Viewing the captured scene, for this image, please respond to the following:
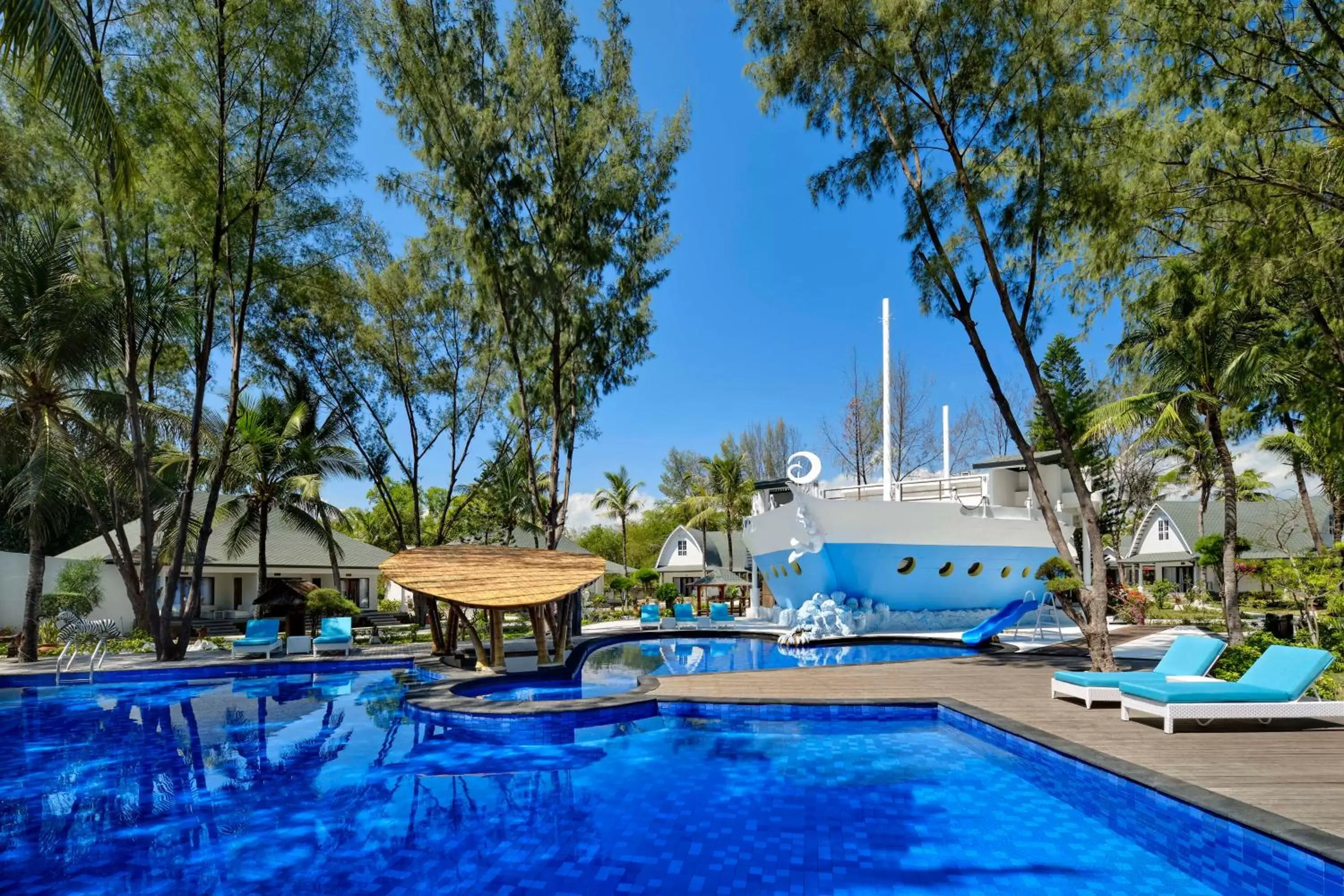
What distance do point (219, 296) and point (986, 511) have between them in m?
19.7

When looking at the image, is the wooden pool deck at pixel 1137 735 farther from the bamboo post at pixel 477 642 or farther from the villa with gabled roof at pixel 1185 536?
the villa with gabled roof at pixel 1185 536

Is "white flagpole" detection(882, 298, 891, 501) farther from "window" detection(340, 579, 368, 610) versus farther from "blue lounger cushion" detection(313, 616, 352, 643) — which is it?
"window" detection(340, 579, 368, 610)

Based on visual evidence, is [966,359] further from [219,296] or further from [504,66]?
[219,296]

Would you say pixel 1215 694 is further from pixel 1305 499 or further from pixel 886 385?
pixel 1305 499

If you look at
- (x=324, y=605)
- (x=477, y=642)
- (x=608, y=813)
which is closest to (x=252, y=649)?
(x=324, y=605)

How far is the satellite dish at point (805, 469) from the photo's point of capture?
59.4 ft

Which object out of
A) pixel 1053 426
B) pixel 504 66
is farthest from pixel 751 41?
pixel 1053 426

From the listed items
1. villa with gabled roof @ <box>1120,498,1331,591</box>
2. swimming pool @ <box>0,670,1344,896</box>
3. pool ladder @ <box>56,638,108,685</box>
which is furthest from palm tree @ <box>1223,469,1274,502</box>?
pool ladder @ <box>56,638,108,685</box>

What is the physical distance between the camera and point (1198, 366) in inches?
542

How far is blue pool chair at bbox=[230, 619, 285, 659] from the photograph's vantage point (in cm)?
1565

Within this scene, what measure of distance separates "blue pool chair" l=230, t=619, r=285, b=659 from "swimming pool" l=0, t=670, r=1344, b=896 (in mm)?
5570

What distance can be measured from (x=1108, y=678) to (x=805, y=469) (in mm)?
10033

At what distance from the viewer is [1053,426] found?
35.2 feet

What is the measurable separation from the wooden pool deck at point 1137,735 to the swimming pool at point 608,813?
188 millimetres
